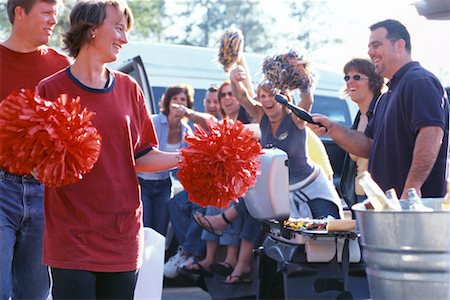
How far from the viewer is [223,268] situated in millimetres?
6660

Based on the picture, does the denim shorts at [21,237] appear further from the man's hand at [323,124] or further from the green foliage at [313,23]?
the green foliage at [313,23]

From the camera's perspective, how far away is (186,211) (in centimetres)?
738

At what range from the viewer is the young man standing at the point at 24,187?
390cm

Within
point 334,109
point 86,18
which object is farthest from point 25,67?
point 334,109

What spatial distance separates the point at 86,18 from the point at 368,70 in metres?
2.85

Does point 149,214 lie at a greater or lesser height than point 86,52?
lesser

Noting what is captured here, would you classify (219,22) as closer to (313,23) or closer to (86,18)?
(313,23)

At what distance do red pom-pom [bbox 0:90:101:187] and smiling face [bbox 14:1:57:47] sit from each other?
1.03 m

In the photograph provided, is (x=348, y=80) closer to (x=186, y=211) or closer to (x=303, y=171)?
(x=303, y=171)

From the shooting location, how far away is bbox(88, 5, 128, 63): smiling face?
3.45 m

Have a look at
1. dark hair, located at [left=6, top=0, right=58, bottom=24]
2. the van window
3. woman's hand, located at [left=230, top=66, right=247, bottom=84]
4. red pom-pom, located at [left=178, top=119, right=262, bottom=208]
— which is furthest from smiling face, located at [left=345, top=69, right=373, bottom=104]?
the van window

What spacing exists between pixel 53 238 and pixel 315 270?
2.03 metres

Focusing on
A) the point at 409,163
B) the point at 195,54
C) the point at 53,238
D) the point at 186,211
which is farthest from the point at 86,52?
the point at 195,54

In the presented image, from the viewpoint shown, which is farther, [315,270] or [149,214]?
[149,214]
